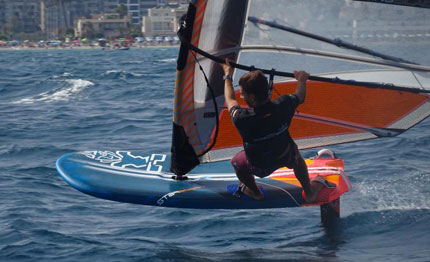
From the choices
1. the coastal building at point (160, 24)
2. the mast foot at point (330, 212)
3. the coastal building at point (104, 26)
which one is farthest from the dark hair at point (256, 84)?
the coastal building at point (104, 26)

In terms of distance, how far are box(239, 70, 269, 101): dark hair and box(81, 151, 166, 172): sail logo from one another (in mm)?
2203

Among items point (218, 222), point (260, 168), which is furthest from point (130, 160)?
point (260, 168)

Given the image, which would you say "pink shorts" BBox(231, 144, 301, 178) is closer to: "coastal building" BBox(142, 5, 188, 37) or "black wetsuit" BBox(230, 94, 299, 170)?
"black wetsuit" BBox(230, 94, 299, 170)

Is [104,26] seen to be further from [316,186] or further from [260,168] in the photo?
[260,168]

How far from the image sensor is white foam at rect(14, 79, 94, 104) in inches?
814

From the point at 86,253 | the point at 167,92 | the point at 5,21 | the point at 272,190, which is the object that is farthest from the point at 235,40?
the point at 5,21

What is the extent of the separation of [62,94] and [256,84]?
672 inches

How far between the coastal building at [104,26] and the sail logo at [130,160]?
11541 centimetres

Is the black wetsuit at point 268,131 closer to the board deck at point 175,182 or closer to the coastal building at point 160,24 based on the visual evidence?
the board deck at point 175,182

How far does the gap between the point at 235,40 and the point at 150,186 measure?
5.52 feet

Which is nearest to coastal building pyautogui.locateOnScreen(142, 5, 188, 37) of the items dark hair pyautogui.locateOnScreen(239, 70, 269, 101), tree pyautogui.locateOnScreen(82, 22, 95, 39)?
tree pyautogui.locateOnScreen(82, 22, 95, 39)

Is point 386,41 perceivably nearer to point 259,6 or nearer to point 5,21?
point 259,6

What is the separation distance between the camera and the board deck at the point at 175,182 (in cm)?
706

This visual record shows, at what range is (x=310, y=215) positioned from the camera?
7.85m
